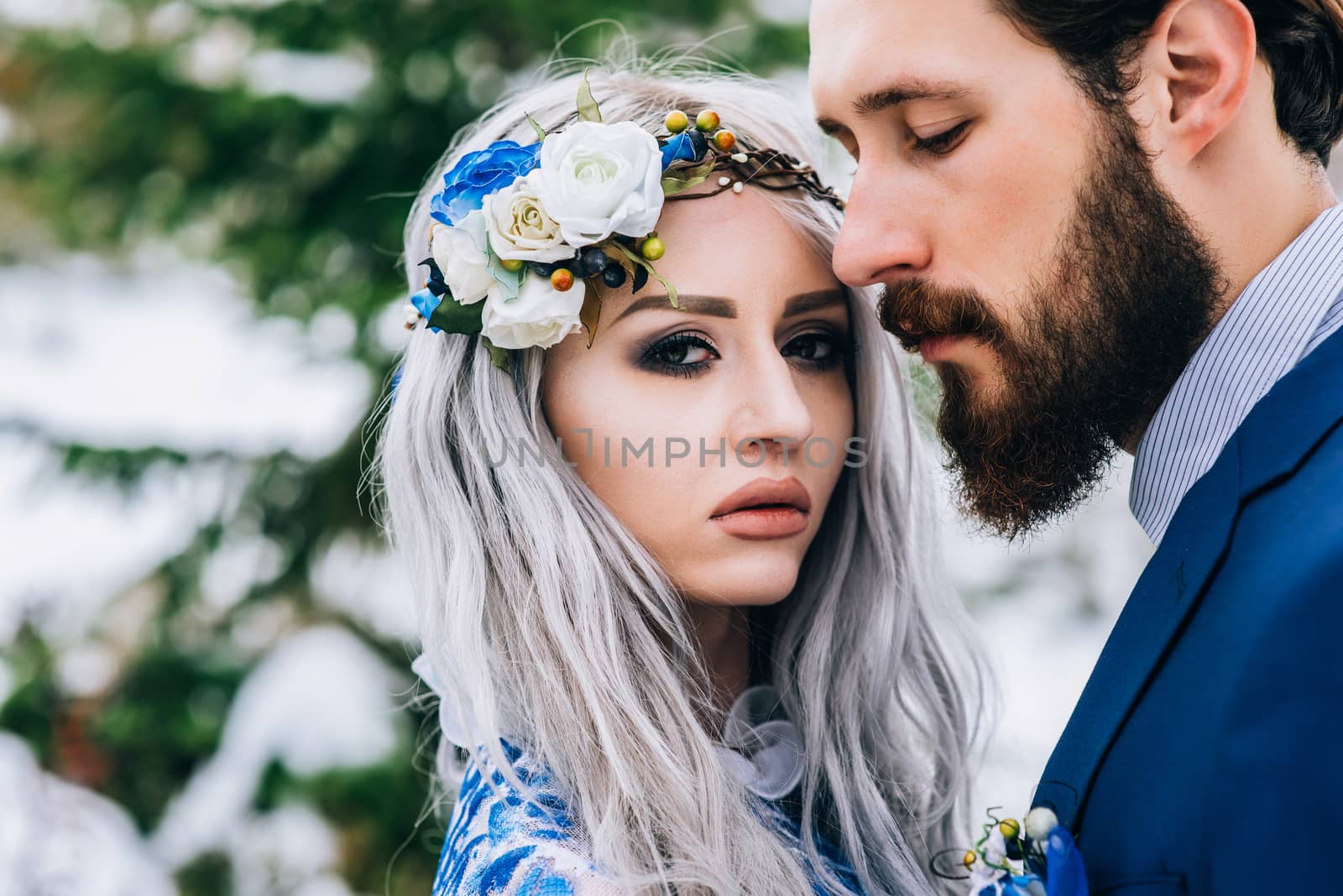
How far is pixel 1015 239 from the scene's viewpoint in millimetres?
1943

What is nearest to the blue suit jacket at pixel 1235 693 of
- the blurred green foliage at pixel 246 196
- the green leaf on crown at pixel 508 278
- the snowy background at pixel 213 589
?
the green leaf on crown at pixel 508 278

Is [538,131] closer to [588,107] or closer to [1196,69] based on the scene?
[588,107]

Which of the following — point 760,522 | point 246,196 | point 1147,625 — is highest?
point 1147,625

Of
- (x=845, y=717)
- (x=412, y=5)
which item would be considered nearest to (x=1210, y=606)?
(x=845, y=717)

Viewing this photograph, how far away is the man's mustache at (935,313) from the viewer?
6.52ft

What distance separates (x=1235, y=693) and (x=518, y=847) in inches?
44.0

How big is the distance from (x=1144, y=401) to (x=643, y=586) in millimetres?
952

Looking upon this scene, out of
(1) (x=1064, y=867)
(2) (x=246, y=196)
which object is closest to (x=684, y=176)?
(1) (x=1064, y=867)

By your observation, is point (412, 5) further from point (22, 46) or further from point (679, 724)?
point (679, 724)

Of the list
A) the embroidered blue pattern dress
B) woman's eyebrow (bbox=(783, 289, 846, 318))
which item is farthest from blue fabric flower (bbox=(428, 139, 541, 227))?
the embroidered blue pattern dress

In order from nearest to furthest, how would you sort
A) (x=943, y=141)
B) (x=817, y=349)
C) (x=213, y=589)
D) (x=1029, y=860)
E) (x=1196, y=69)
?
1. (x=1029, y=860)
2. (x=1196, y=69)
3. (x=943, y=141)
4. (x=817, y=349)
5. (x=213, y=589)

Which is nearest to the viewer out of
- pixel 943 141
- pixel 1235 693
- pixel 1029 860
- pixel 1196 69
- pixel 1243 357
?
pixel 1235 693

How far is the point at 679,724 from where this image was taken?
7.11ft

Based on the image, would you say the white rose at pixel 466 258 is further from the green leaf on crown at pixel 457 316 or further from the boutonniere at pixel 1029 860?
the boutonniere at pixel 1029 860
